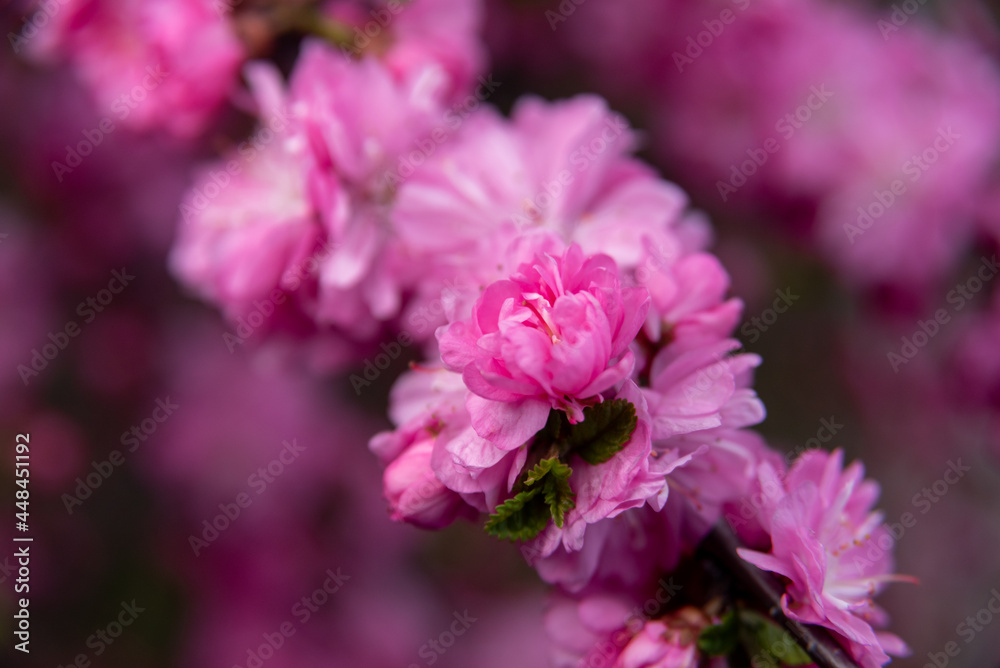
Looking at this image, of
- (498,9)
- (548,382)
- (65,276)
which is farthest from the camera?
(498,9)

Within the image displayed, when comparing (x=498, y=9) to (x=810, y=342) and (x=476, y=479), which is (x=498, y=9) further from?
(x=476, y=479)

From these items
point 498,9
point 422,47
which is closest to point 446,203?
point 422,47

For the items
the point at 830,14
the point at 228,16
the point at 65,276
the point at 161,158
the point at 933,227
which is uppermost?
the point at 830,14
